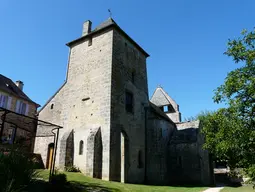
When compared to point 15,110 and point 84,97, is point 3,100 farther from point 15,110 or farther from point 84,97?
point 84,97

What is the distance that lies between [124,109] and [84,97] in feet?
10.5

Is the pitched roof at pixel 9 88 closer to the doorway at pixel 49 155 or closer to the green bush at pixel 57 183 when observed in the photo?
the doorway at pixel 49 155

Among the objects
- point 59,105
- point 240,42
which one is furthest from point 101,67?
point 240,42

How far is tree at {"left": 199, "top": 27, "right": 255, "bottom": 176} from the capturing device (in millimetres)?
8320

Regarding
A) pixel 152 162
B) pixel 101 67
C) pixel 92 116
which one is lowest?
pixel 152 162

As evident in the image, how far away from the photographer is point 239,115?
8.70m

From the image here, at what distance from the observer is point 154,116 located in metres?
19.1

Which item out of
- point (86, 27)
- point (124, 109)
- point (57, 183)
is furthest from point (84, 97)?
point (57, 183)

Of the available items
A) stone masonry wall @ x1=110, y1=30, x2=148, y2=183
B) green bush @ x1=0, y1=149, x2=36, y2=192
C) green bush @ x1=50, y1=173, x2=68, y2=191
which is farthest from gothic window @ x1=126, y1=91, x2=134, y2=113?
green bush @ x1=0, y1=149, x2=36, y2=192

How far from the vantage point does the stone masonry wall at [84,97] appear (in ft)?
49.2

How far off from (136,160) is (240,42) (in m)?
11.1

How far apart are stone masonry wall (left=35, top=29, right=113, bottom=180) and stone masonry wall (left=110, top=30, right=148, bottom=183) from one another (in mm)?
481

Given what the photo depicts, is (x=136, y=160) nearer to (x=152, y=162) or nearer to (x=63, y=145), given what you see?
(x=152, y=162)

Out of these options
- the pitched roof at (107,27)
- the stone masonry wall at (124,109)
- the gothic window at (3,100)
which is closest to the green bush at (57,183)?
the stone masonry wall at (124,109)
